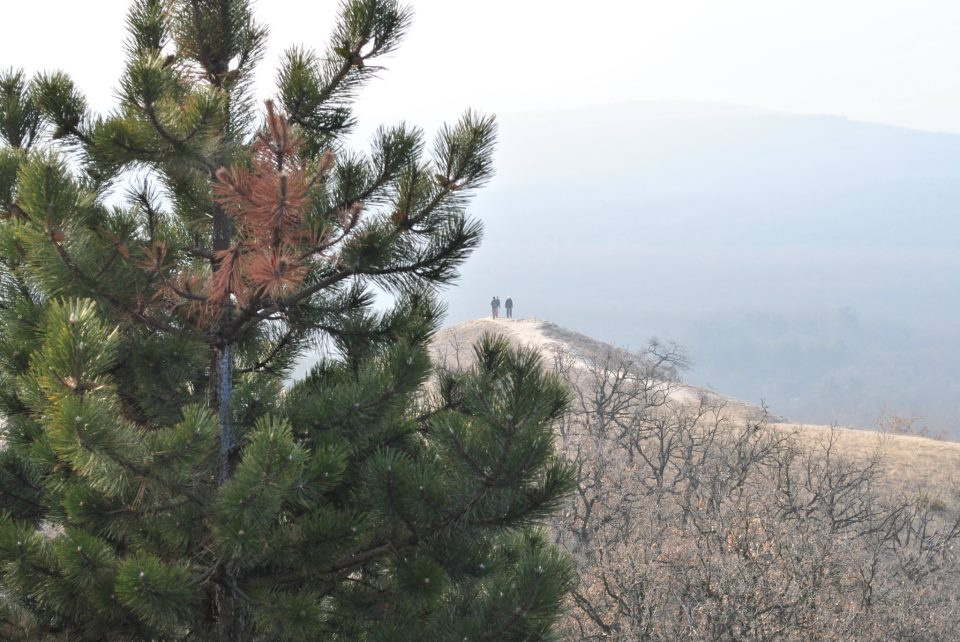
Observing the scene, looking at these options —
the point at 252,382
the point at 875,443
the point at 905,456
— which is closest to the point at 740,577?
the point at 252,382

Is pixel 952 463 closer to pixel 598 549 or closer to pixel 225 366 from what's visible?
pixel 598 549

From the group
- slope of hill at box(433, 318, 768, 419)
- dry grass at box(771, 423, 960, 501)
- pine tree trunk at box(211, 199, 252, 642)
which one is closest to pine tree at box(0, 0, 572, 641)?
pine tree trunk at box(211, 199, 252, 642)

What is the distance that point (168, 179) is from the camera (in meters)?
6.67

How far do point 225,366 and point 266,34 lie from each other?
2573 millimetres

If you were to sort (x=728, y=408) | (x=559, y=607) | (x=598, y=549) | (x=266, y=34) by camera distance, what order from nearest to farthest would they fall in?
(x=559, y=607), (x=266, y=34), (x=598, y=549), (x=728, y=408)

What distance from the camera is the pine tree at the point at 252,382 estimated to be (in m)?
5.14

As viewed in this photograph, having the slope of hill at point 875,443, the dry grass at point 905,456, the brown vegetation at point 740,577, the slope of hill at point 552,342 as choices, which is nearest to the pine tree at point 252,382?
the brown vegetation at point 740,577

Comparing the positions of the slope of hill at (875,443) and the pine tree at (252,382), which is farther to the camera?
the slope of hill at (875,443)

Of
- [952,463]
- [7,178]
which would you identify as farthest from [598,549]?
[952,463]

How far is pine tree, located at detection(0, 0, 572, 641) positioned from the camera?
16.9ft

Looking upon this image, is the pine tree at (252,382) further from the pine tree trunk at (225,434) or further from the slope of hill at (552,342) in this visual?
the slope of hill at (552,342)

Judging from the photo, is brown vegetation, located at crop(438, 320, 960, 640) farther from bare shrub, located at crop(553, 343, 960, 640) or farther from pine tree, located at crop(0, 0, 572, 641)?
pine tree, located at crop(0, 0, 572, 641)

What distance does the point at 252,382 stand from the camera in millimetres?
6734

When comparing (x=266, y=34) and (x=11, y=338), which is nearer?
(x=11, y=338)
